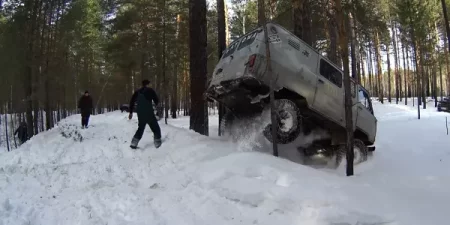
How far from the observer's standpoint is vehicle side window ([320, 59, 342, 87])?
806 centimetres

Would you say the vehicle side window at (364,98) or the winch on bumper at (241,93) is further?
the vehicle side window at (364,98)

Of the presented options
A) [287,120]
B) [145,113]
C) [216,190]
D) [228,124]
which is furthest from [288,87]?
[145,113]

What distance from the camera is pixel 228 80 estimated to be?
7.57 m

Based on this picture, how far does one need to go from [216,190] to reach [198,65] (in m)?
5.86

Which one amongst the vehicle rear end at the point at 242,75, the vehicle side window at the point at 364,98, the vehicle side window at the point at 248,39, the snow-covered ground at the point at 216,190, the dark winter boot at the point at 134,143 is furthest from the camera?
the vehicle side window at the point at 364,98

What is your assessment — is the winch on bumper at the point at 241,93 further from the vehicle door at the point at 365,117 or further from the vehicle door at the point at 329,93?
the vehicle door at the point at 365,117

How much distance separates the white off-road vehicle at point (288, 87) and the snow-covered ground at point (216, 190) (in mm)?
792

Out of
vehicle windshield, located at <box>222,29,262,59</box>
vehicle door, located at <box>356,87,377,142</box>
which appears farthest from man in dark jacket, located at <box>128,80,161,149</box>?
vehicle door, located at <box>356,87,377,142</box>

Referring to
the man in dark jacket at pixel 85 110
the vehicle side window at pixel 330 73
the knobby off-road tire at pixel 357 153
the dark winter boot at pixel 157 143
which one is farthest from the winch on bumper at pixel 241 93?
the man in dark jacket at pixel 85 110

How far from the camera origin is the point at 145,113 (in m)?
8.98

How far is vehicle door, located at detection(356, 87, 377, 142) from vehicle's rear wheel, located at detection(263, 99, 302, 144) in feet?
6.94

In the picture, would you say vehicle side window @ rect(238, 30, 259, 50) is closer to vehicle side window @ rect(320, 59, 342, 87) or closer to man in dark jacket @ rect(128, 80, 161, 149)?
vehicle side window @ rect(320, 59, 342, 87)

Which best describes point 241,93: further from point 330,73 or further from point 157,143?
point 157,143

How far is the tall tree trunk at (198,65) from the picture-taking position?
404 inches
